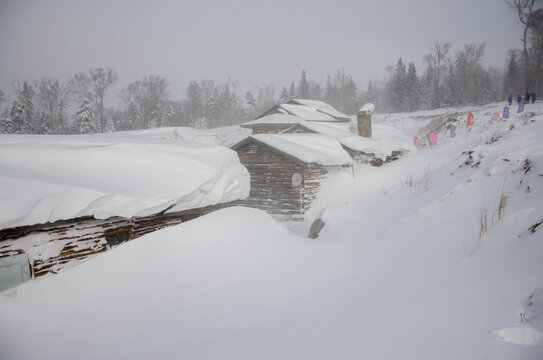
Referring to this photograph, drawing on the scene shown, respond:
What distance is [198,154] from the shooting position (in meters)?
5.77

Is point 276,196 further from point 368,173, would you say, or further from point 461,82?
point 461,82

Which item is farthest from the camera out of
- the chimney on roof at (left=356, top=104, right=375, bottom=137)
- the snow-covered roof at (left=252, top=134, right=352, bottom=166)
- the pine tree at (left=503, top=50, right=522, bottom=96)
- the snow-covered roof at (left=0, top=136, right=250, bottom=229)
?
the pine tree at (left=503, top=50, right=522, bottom=96)

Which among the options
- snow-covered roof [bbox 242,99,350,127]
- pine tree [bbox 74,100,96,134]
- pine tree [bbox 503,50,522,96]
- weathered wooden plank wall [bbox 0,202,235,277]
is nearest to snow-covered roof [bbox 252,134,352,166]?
snow-covered roof [bbox 242,99,350,127]

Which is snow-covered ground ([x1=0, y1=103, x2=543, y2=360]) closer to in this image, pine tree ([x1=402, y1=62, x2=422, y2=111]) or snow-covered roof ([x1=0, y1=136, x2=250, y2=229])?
snow-covered roof ([x1=0, y1=136, x2=250, y2=229])

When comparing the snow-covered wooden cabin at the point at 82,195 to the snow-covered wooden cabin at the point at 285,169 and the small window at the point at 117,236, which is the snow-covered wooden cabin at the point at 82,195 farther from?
the snow-covered wooden cabin at the point at 285,169

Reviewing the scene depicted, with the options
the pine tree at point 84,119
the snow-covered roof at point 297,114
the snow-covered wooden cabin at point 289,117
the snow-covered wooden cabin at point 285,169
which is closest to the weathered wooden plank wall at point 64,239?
the snow-covered wooden cabin at point 285,169

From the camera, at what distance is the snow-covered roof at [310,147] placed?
485 inches

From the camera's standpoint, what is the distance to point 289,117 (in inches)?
914

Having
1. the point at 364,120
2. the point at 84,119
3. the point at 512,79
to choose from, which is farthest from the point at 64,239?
the point at 512,79

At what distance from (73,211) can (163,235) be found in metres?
1.23

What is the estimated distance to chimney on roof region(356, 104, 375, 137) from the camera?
1869 cm

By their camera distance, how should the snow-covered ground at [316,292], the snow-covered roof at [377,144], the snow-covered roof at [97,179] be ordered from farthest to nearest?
the snow-covered roof at [377,144] → the snow-covered roof at [97,179] → the snow-covered ground at [316,292]

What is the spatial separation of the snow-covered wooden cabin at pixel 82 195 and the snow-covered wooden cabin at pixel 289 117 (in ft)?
56.2

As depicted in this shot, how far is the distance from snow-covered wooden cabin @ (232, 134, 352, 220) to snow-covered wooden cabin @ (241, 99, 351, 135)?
8263mm
